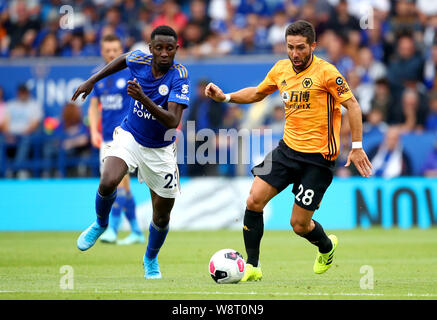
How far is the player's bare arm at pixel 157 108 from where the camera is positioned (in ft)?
24.9

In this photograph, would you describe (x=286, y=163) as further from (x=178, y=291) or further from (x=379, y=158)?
(x=379, y=158)

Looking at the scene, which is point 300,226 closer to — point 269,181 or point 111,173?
point 269,181

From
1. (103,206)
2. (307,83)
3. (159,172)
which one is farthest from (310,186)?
(103,206)

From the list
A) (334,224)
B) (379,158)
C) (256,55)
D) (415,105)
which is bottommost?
(334,224)

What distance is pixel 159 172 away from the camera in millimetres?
8438

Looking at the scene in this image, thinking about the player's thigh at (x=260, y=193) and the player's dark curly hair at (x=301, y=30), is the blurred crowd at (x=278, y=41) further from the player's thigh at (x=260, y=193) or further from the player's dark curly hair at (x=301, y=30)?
the player's dark curly hair at (x=301, y=30)

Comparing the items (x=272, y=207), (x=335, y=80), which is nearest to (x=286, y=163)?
(x=335, y=80)

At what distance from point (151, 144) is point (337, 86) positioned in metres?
2.00

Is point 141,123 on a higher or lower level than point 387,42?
lower

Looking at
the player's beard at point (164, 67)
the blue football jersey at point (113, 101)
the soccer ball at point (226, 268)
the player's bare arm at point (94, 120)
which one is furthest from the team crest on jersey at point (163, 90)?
the player's bare arm at point (94, 120)

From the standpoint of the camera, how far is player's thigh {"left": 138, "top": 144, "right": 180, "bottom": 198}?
27.7ft

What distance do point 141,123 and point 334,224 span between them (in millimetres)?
8291

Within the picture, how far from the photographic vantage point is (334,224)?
16.0 m
